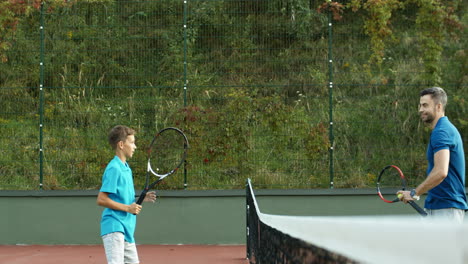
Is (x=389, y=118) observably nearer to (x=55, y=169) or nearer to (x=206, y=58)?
(x=206, y=58)

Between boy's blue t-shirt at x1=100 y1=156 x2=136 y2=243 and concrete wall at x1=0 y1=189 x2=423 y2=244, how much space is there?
431 centimetres

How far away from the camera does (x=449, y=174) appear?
454 cm

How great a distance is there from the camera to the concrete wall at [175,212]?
359 inches

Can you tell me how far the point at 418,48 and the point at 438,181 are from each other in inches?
296

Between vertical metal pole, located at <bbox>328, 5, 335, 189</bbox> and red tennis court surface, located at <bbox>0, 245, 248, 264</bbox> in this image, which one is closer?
red tennis court surface, located at <bbox>0, 245, 248, 264</bbox>

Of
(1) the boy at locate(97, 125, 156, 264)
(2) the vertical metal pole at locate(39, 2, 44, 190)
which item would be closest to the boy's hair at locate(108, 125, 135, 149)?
(1) the boy at locate(97, 125, 156, 264)

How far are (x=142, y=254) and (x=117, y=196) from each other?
12.4ft

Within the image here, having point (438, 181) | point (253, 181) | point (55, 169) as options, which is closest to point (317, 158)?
point (253, 181)

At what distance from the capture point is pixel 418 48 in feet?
37.7

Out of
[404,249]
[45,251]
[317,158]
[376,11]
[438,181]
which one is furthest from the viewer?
[376,11]

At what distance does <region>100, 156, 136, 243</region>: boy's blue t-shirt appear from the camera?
4.73m

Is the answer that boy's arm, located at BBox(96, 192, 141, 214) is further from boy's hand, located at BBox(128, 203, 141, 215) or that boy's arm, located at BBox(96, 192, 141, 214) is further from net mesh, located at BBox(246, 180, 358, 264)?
net mesh, located at BBox(246, 180, 358, 264)

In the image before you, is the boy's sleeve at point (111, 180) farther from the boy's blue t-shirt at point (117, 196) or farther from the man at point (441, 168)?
the man at point (441, 168)

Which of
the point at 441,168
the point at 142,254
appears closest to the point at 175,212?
the point at 142,254
